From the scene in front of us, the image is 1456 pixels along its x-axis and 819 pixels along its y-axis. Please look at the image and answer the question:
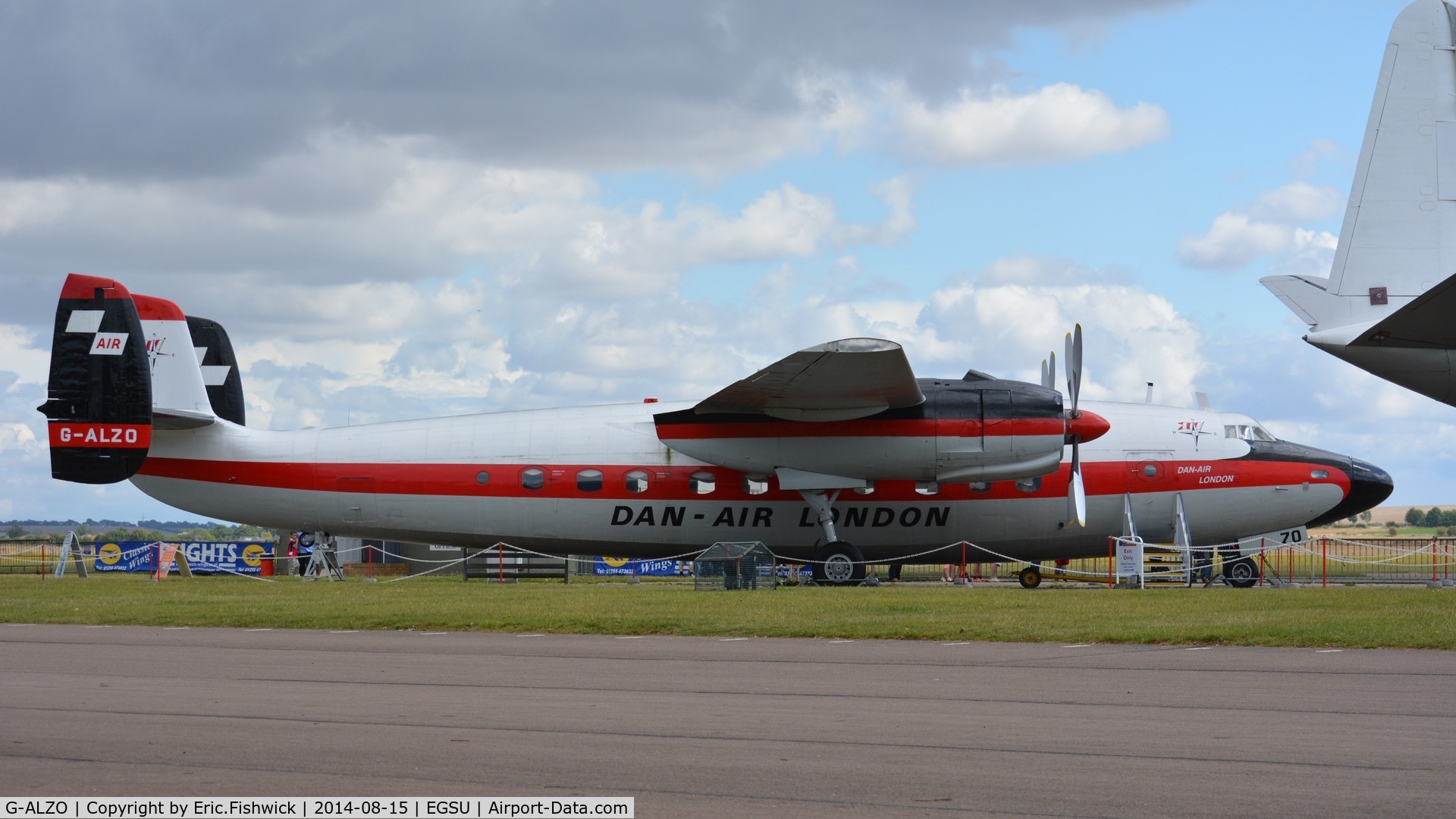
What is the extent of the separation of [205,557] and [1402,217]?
40454mm

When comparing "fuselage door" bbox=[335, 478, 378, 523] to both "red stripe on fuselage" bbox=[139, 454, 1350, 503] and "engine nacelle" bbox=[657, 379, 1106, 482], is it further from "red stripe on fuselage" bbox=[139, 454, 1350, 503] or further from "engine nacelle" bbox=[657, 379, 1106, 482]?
"engine nacelle" bbox=[657, 379, 1106, 482]

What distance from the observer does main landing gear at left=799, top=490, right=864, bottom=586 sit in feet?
86.7

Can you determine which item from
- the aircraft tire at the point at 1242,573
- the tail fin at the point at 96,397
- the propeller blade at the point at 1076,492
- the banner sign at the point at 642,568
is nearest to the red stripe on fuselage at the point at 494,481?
the propeller blade at the point at 1076,492

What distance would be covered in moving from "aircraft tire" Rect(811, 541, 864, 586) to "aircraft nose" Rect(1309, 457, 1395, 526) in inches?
420

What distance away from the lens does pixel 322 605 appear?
20.5m

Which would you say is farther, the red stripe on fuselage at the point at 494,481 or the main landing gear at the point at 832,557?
→ the red stripe on fuselage at the point at 494,481

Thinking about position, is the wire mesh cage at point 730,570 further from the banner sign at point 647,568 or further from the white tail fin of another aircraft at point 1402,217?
the banner sign at point 647,568

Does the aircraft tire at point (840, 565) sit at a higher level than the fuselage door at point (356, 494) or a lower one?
lower

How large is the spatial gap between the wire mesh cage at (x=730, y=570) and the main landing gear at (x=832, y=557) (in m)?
1.74

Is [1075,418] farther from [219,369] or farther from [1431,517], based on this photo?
[1431,517]

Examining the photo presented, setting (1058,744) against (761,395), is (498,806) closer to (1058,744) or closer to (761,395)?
(1058,744)

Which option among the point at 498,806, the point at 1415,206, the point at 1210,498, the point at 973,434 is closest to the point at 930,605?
the point at 973,434

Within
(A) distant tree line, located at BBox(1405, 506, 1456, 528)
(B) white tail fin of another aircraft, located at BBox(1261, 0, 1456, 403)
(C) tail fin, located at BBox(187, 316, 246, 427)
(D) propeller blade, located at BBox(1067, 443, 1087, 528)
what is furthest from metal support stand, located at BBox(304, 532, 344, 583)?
(A) distant tree line, located at BBox(1405, 506, 1456, 528)

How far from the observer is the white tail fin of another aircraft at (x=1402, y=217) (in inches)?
628
